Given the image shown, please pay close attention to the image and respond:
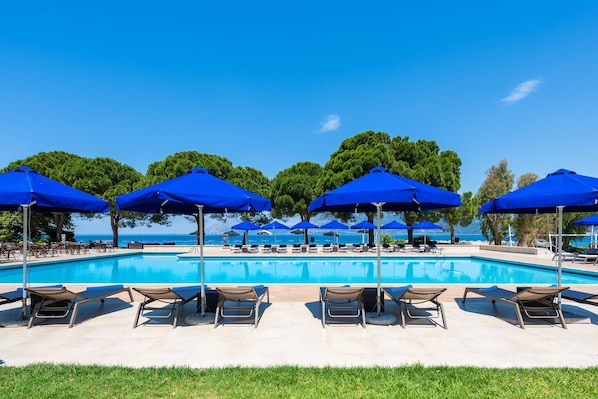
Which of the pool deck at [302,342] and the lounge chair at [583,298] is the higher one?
the lounge chair at [583,298]

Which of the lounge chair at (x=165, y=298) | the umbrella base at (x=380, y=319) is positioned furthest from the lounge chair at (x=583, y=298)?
the lounge chair at (x=165, y=298)

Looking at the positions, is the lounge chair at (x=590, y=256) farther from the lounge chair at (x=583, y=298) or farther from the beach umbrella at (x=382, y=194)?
the beach umbrella at (x=382, y=194)

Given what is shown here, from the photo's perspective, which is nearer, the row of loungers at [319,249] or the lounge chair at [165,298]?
the lounge chair at [165,298]

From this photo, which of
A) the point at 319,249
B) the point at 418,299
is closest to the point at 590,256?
the point at 319,249

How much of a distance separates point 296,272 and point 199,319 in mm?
10070

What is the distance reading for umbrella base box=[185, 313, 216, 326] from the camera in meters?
5.43

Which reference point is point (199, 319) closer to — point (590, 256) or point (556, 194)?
point (556, 194)

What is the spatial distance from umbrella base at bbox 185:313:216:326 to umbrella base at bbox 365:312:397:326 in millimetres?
2657

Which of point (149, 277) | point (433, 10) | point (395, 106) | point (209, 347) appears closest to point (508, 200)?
point (209, 347)

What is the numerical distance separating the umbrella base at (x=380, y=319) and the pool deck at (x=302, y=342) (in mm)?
131

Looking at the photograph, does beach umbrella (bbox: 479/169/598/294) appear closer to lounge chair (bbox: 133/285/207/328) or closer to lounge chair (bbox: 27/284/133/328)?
lounge chair (bbox: 133/285/207/328)

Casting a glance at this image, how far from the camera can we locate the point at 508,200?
5637 millimetres

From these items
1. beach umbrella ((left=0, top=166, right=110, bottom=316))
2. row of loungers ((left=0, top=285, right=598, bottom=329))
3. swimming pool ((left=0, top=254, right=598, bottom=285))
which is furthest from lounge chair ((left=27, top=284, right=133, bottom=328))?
swimming pool ((left=0, top=254, right=598, bottom=285))

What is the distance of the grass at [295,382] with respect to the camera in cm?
298
